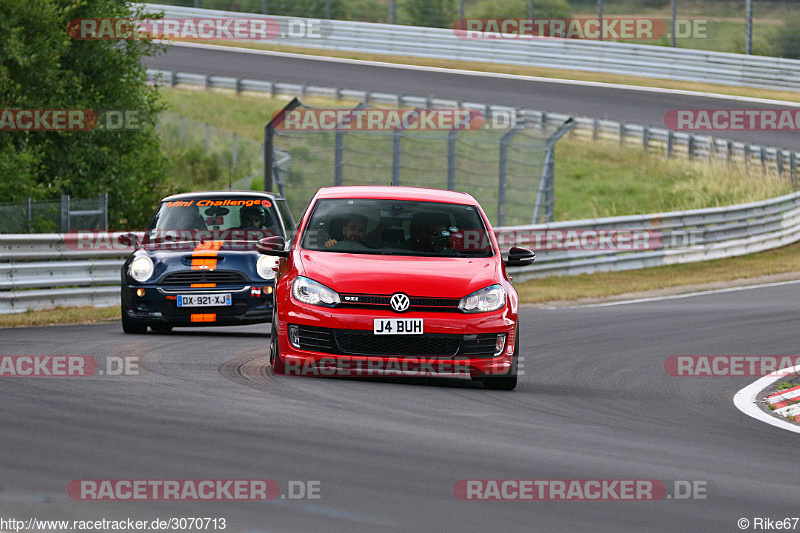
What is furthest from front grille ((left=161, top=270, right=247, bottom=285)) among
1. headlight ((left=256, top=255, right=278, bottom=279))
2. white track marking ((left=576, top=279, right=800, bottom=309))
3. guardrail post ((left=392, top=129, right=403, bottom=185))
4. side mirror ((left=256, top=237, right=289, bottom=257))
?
guardrail post ((left=392, top=129, right=403, bottom=185))

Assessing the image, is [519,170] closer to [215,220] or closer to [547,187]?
[547,187]

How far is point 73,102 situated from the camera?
69.8 ft

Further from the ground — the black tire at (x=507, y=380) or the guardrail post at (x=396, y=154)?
the guardrail post at (x=396, y=154)

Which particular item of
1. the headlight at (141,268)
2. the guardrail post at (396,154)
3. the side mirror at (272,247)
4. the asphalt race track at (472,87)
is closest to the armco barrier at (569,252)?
the guardrail post at (396,154)

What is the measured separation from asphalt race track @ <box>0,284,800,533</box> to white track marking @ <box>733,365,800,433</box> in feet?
0.43

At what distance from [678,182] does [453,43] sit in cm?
1396

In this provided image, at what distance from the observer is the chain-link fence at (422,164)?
22.1 m

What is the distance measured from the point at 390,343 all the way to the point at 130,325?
498 cm

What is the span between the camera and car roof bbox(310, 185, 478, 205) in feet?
34.5

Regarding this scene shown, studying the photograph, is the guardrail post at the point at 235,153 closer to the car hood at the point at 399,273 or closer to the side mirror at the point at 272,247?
the side mirror at the point at 272,247

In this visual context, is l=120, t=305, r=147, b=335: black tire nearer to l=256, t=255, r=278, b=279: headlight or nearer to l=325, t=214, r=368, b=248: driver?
l=256, t=255, r=278, b=279: headlight

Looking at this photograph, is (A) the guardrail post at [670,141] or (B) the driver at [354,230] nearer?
(B) the driver at [354,230]

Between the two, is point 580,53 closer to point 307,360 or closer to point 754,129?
point 754,129

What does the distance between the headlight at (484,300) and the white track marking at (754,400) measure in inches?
75.6
